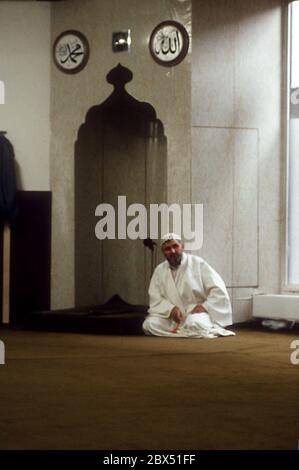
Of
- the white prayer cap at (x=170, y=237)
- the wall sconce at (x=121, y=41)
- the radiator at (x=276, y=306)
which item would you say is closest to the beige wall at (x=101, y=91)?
the wall sconce at (x=121, y=41)

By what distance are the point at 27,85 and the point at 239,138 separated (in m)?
2.33

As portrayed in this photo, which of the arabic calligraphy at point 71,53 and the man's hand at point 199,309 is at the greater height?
the arabic calligraphy at point 71,53

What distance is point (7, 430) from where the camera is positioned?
3939mm

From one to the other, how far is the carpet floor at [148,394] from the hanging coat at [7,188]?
1.86 meters

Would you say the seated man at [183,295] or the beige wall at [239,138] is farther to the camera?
the beige wall at [239,138]

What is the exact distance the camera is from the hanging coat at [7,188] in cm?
918

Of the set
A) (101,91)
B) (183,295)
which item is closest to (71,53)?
(101,91)

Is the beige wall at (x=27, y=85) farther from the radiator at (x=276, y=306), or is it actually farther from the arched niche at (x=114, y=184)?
the radiator at (x=276, y=306)

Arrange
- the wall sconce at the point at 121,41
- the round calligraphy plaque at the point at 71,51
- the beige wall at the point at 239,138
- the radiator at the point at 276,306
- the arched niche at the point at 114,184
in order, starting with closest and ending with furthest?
1. the radiator at the point at 276,306
2. the beige wall at the point at 239,138
3. the wall sconce at the point at 121,41
4. the round calligraphy plaque at the point at 71,51
5. the arched niche at the point at 114,184

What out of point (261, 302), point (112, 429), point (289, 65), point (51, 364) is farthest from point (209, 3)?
point (112, 429)

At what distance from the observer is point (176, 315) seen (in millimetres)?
8164

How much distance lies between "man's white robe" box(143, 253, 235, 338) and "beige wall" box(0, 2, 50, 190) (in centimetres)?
191

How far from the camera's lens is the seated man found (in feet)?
27.0

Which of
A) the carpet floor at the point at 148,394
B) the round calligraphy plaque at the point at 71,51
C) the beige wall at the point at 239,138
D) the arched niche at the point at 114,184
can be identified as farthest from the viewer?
the arched niche at the point at 114,184
